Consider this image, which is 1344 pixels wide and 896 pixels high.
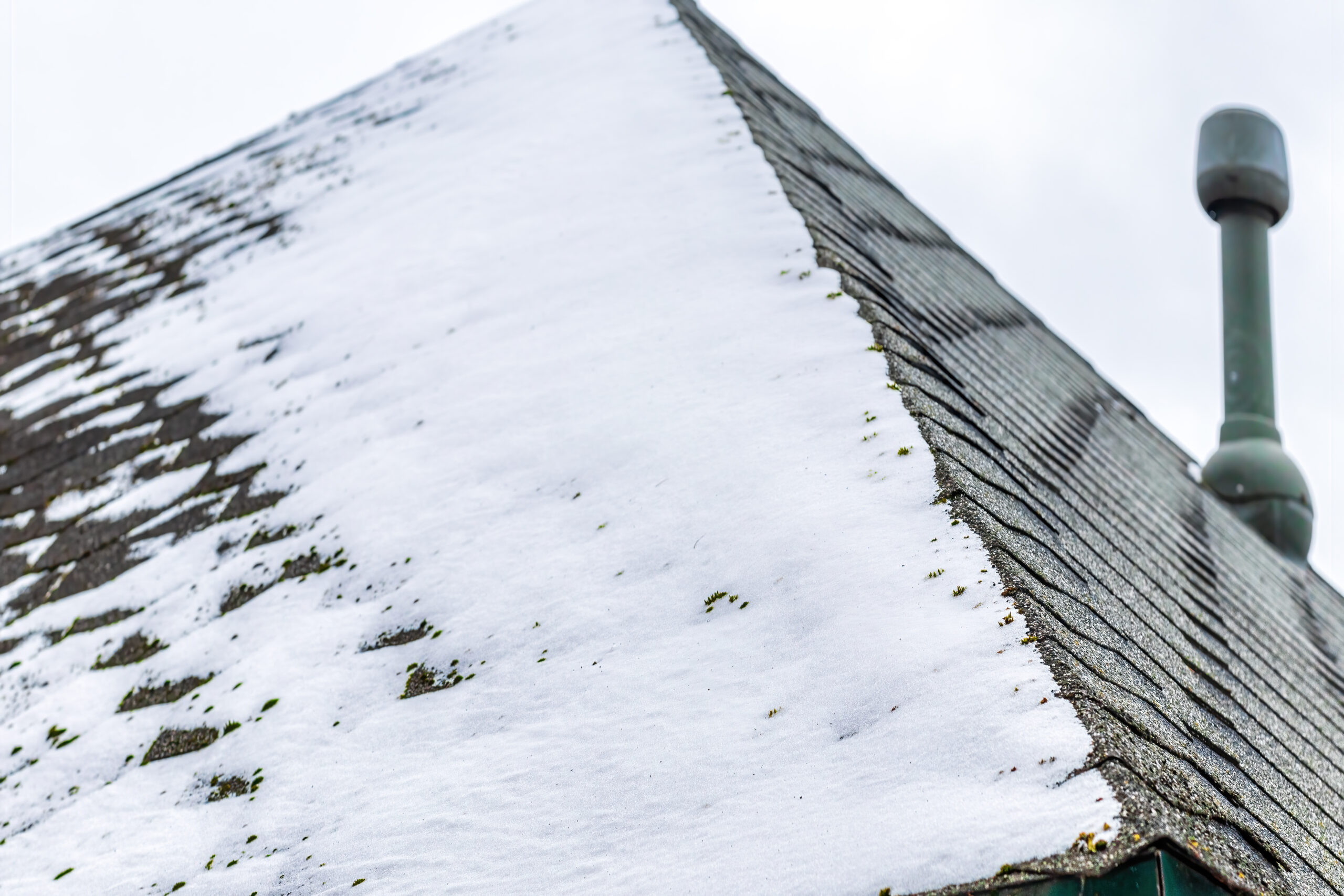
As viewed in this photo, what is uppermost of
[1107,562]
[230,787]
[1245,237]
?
[230,787]

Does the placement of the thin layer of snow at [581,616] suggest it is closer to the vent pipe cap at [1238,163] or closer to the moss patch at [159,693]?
the moss patch at [159,693]

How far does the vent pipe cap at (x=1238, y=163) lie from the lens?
8.09 meters

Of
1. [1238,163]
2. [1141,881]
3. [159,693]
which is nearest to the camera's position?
[1141,881]

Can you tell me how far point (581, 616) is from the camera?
1909 millimetres

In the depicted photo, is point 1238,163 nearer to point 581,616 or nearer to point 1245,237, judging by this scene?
point 1245,237

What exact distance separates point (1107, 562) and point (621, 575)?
811 mm

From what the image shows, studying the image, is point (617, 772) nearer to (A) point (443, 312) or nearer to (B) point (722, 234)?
(B) point (722, 234)

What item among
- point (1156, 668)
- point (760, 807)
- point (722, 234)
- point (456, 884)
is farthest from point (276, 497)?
point (1156, 668)

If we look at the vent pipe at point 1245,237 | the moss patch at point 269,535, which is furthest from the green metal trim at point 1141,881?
the vent pipe at point 1245,237

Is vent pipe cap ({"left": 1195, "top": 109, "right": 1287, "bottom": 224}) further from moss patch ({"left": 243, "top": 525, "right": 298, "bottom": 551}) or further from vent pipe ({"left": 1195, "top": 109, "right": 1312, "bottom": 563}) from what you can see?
moss patch ({"left": 243, "top": 525, "right": 298, "bottom": 551})

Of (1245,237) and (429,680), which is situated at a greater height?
(429,680)

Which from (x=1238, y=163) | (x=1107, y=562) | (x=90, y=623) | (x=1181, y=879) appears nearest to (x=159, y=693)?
(x=90, y=623)

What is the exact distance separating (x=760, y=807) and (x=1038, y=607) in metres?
0.41

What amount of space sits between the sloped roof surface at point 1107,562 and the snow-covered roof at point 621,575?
0.01m
